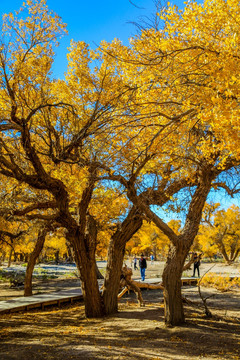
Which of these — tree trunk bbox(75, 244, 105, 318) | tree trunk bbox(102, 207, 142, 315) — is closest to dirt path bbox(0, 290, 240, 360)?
tree trunk bbox(75, 244, 105, 318)

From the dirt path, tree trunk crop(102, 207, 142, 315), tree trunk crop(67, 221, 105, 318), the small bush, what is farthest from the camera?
the small bush

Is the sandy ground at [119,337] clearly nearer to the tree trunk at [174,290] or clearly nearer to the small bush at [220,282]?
the tree trunk at [174,290]

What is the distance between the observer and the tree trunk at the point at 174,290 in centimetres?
652

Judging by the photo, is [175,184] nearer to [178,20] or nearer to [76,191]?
[76,191]

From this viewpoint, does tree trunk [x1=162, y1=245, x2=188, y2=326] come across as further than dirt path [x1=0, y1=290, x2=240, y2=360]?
Yes

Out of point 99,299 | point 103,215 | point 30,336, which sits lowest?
point 30,336

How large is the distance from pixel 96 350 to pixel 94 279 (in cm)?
300

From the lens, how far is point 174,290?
6.52 metres

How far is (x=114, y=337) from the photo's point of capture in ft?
20.3

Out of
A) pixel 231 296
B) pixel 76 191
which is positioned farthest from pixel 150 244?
pixel 76 191

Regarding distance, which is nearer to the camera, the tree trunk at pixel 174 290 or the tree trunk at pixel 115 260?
the tree trunk at pixel 174 290

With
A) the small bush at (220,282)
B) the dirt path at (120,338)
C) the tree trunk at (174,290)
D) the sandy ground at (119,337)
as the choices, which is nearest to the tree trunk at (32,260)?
the sandy ground at (119,337)

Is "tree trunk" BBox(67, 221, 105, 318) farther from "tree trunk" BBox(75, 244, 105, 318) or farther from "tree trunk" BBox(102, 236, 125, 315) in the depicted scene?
"tree trunk" BBox(102, 236, 125, 315)

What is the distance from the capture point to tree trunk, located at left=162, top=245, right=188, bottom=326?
652cm
